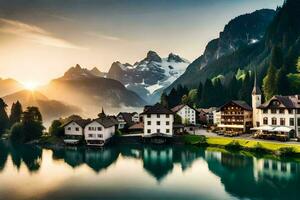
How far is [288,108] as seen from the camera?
63312mm

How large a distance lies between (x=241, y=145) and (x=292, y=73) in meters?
41.8

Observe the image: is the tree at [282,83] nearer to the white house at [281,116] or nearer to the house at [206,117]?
the white house at [281,116]

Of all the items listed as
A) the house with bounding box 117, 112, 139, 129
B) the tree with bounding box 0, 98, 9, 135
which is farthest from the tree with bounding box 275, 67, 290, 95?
the tree with bounding box 0, 98, 9, 135

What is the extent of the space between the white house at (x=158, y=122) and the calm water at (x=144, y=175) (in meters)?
6.94

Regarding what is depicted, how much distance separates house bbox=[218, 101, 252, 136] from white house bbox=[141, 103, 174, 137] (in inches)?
461

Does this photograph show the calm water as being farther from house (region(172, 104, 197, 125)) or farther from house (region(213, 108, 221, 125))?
house (region(213, 108, 221, 125))

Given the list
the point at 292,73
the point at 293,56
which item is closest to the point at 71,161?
the point at 292,73

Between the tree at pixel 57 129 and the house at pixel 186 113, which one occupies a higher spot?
the house at pixel 186 113

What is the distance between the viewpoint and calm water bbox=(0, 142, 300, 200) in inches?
1389

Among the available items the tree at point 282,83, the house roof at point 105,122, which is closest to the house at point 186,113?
the house roof at point 105,122

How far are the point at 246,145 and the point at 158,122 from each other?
19192 millimetres

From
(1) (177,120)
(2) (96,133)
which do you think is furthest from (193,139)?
(2) (96,133)

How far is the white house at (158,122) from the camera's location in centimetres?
7088

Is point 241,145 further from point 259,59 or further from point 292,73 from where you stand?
point 259,59
